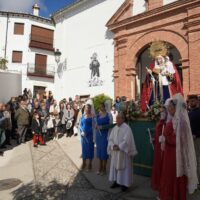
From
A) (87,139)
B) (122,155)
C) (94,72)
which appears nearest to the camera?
(122,155)

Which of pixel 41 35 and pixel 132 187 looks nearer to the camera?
pixel 132 187

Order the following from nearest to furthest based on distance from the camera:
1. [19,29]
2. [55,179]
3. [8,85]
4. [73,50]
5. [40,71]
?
1. [55,179]
2. [8,85]
3. [73,50]
4. [40,71]
5. [19,29]

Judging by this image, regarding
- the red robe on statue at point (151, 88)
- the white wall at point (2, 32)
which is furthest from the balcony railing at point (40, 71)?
the red robe on statue at point (151, 88)

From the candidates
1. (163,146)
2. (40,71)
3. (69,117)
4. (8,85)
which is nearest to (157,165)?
(163,146)

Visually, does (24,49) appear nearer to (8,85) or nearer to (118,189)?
(8,85)

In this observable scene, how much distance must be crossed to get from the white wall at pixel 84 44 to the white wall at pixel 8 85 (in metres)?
4.95

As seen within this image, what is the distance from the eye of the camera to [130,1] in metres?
14.2

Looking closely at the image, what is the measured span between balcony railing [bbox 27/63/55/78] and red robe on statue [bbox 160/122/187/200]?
71.4 ft

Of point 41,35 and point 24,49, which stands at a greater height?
point 41,35

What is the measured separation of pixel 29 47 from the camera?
26.1m

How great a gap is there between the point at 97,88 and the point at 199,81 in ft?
20.1

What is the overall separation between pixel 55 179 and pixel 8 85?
6.21m

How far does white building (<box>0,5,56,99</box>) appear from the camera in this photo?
2578cm

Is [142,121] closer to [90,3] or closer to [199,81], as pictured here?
[199,81]
